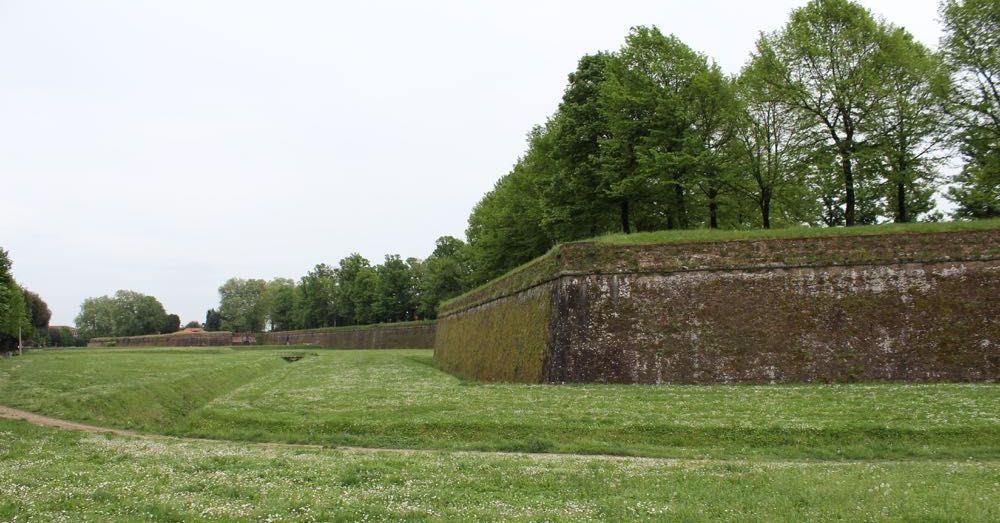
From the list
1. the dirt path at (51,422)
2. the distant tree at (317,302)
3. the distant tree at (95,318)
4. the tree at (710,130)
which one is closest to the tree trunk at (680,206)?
the tree at (710,130)

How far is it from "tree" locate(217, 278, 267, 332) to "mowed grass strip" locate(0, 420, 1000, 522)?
461 feet

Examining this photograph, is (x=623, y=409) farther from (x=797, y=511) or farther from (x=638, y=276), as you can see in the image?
(x=797, y=511)

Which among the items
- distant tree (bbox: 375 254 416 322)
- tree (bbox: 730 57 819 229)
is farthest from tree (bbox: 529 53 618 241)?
distant tree (bbox: 375 254 416 322)

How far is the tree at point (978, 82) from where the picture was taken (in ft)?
90.8

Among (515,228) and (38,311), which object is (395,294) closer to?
(515,228)

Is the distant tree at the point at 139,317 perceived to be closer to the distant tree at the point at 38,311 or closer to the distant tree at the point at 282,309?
the distant tree at the point at 282,309

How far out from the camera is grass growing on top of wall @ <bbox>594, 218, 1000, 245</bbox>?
23.6 metres

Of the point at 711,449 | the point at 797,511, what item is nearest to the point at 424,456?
the point at 711,449

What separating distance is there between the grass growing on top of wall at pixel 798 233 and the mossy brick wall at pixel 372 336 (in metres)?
52.3

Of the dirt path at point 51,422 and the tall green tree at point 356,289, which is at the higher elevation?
the tall green tree at point 356,289

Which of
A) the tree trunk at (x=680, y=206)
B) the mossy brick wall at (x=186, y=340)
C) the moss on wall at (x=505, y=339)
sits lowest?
the mossy brick wall at (x=186, y=340)

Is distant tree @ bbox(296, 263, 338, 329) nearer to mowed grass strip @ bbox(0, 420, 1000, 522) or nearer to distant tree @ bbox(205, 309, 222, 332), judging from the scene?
distant tree @ bbox(205, 309, 222, 332)

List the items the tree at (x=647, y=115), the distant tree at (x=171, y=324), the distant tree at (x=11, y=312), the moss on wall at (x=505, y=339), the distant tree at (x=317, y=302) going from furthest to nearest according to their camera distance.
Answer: the distant tree at (x=171, y=324) < the distant tree at (x=317, y=302) < the distant tree at (x=11, y=312) < the tree at (x=647, y=115) < the moss on wall at (x=505, y=339)

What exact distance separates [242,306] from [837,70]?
452ft
